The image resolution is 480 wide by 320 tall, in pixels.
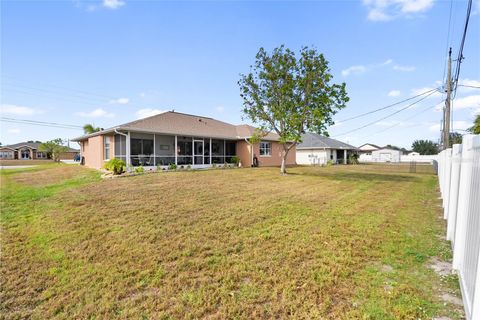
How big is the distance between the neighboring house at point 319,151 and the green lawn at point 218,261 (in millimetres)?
30273

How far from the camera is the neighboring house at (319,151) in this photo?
36969 millimetres

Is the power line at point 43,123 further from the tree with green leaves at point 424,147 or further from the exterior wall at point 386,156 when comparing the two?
the tree with green leaves at point 424,147

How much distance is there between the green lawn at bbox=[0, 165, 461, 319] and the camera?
2.91 meters

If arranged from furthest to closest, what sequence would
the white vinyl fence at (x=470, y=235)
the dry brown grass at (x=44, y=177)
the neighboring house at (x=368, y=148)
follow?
1. the neighboring house at (x=368, y=148)
2. the dry brown grass at (x=44, y=177)
3. the white vinyl fence at (x=470, y=235)

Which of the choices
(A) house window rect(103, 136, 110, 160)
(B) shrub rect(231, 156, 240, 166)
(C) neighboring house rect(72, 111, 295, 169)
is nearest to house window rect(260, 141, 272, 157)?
(C) neighboring house rect(72, 111, 295, 169)

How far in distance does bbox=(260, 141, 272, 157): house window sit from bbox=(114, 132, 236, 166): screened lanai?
10.2 ft

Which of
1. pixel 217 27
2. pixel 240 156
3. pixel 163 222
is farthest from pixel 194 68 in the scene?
pixel 163 222

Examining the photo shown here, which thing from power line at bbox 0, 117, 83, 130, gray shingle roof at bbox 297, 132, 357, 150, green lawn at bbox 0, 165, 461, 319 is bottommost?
green lawn at bbox 0, 165, 461, 319

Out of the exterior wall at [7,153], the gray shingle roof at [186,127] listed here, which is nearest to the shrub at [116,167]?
the gray shingle roof at [186,127]

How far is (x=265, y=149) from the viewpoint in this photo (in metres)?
25.4

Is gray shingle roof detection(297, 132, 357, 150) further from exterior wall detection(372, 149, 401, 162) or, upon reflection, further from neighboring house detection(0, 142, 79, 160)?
neighboring house detection(0, 142, 79, 160)

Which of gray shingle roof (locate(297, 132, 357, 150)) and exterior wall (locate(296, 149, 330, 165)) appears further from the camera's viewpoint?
gray shingle roof (locate(297, 132, 357, 150))

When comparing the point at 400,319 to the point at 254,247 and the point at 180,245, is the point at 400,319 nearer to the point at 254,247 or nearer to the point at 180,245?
the point at 254,247

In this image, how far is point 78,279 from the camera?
357 cm
